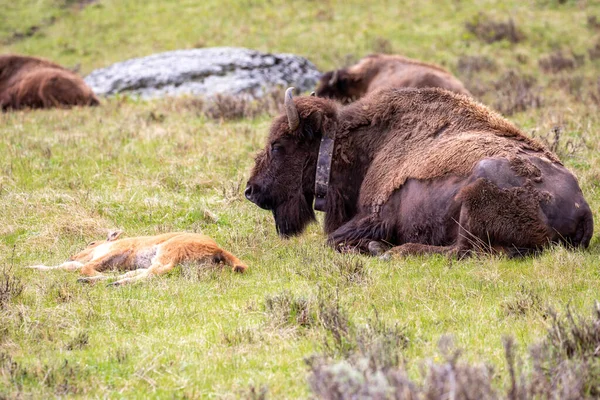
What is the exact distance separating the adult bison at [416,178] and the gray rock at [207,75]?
8.74 meters

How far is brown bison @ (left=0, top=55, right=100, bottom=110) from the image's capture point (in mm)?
15906

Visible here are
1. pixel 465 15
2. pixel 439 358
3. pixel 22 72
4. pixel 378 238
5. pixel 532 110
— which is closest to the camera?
pixel 439 358

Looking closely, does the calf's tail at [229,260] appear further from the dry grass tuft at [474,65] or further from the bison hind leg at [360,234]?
the dry grass tuft at [474,65]

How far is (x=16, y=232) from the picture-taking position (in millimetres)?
7586

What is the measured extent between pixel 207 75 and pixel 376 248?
445 inches

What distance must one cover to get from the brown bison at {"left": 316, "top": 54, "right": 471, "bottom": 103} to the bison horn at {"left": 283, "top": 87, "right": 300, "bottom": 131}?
23.5ft

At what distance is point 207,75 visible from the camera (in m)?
17.2

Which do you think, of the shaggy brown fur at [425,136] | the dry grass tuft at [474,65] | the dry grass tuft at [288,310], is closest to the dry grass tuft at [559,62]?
the dry grass tuft at [474,65]

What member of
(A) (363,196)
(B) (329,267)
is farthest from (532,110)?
(B) (329,267)

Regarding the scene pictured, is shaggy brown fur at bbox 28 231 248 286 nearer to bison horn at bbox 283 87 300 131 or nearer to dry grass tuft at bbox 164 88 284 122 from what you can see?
bison horn at bbox 283 87 300 131

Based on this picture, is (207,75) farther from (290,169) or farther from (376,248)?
(376,248)

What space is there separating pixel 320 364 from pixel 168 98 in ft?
40.7

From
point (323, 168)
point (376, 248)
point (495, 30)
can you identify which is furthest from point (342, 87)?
point (376, 248)

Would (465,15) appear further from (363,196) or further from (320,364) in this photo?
(320,364)
